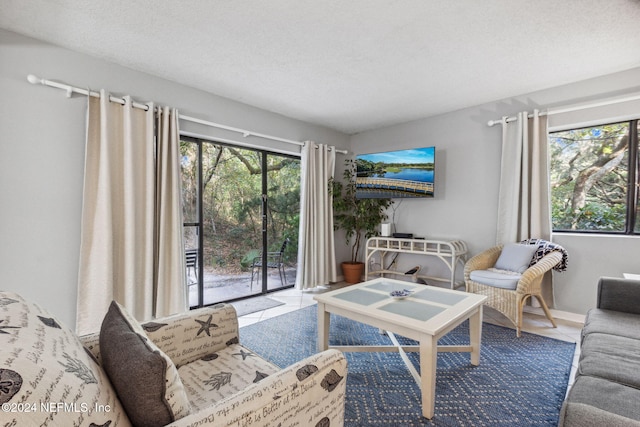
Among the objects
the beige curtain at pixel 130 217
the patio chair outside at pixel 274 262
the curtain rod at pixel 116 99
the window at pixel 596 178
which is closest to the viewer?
the curtain rod at pixel 116 99

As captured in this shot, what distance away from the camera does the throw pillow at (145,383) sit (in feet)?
2.39

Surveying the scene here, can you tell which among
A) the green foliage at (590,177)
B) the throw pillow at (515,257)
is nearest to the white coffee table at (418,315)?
the throw pillow at (515,257)

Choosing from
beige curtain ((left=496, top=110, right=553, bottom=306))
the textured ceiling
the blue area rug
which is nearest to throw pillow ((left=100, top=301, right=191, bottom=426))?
the blue area rug

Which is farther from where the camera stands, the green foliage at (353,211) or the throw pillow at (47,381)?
the green foliage at (353,211)

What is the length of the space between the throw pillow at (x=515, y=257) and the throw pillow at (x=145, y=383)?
304 centimetres

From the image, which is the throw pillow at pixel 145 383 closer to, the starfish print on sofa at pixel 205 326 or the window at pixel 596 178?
the starfish print on sofa at pixel 205 326

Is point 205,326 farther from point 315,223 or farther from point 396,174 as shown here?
point 396,174

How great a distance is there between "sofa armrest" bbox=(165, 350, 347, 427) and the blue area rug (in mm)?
772

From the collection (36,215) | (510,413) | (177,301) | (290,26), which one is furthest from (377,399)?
(36,215)

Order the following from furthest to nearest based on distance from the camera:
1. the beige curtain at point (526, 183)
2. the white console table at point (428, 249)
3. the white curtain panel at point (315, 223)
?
the white curtain panel at point (315, 223)
the white console table at point (428, 249)
the beige curtain at point (526, 183)

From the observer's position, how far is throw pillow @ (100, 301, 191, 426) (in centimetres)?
73

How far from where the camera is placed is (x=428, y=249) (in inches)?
147

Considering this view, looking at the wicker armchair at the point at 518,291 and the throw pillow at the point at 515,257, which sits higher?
the throw pillow at the point at 515,257

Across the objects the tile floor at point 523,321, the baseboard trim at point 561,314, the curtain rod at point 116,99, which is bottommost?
the tile floor at point 523,321
